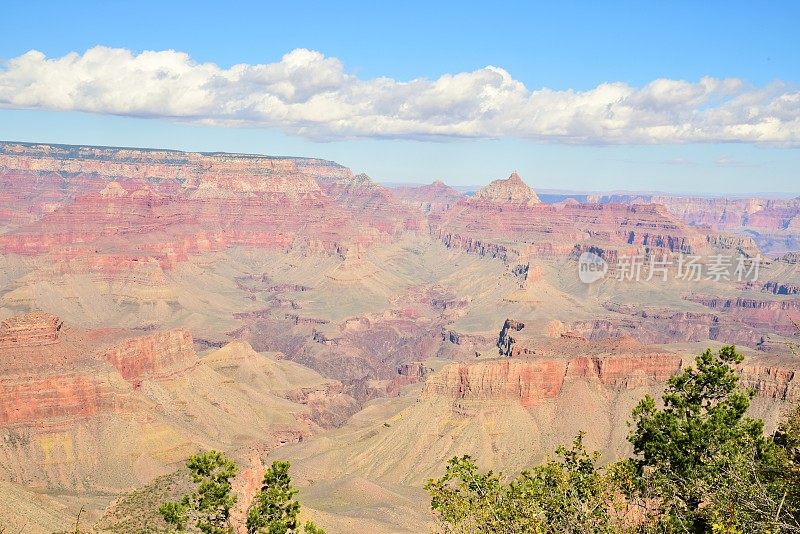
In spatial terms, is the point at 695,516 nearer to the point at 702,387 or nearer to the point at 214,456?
the point at 702,387

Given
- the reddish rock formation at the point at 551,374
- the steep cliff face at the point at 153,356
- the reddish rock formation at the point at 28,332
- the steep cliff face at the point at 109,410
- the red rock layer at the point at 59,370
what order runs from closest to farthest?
the steep cliff face at the point at 109,410, the red rock layer at the point at 59,370, the reddish rock formation at the point at 28,332, the reddish rock formation at the point at 551,374, the steep cliff face at the point at 153,356

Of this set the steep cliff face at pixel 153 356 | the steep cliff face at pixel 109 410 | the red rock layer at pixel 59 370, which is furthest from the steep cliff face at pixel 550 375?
the steep cliff face at pixel 153 356

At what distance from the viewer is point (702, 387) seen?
46.2 meters

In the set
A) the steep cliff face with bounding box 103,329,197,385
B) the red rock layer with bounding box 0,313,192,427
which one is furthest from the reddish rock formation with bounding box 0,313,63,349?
the steep cliff face with bounding box 103,329,197,385

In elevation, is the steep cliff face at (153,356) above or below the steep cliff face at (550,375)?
below

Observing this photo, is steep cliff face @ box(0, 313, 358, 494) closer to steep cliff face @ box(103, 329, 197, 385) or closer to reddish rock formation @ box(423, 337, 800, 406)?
steep cliff face @ box(103, 329, 197, 385)

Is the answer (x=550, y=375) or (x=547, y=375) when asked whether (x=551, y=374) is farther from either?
(x=547, y=375)

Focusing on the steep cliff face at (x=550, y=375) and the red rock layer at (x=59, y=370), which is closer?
the red rock layer at (x=59, y=370)

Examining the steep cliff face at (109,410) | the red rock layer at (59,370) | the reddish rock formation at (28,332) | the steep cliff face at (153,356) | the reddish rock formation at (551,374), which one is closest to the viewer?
the steep cliff face at (109,410)

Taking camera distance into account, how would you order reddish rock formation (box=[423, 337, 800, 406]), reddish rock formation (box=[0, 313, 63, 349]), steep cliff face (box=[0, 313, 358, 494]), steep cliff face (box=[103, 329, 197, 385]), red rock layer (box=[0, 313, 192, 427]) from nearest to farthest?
steep cliff face (box=[0, 313, 358, 494])
red rock layer (box=[0, 313, 192, 427])
reddish rock formation (box=[0, 313, 63, 349])
reddish rock formation (box=[423, 337, 800, 406])
steep cliff face (box=[103, 329, 197, 385])

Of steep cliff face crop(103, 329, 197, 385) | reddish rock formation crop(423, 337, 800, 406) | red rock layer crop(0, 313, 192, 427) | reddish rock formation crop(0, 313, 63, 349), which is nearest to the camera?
red rock layer crop(0, 313, 192, 427)

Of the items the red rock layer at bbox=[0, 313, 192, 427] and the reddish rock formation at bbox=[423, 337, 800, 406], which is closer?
the red rock layer at bbox=[0, 313, 192, 427]

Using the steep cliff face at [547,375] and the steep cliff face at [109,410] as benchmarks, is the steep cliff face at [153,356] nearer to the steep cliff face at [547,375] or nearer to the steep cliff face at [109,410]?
the steep cliff face at [109,410]

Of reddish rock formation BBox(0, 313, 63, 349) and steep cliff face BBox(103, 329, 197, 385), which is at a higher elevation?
reddish rock formation BBox(0, 313, 63, 349)
